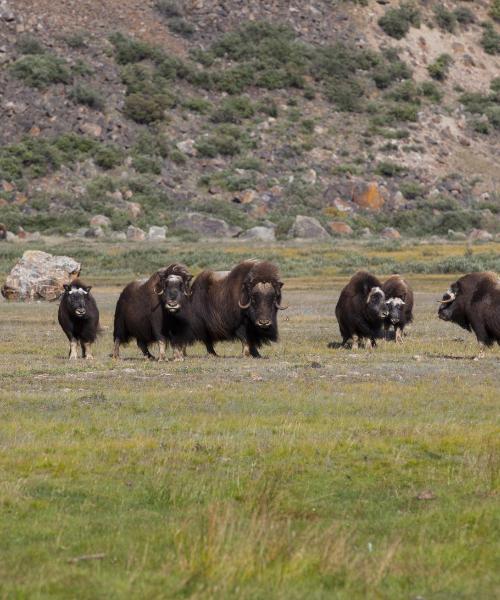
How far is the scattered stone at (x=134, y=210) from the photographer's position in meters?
73.7

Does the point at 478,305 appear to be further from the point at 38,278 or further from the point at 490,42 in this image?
the point at 490,42

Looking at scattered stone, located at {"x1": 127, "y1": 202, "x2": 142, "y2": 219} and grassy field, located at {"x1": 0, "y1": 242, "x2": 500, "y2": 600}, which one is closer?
grassy field, located at {"x1": 0, "y1": 242, "x2": 500, "y2": 600}

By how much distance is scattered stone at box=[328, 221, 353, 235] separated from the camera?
240 ft

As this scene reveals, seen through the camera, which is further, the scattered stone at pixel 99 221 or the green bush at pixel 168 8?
the green bush at pixel 168 8

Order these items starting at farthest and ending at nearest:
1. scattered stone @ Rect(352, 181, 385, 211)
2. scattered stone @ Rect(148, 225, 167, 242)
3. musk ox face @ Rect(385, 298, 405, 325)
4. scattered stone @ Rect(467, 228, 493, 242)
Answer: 1. scattered stone @ Rect(352, 181, 385, 211)
2. scattered stone @ Rect(467, 228, 493, 242)
3. scattered stone @ Rect(148, 225, 167, 242)
4. musk ox face @ Rect(385, 298, 405, 325)

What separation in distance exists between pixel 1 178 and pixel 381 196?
2570 cm

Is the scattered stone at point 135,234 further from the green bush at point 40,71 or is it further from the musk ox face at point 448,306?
the musk ox face at point 448,306

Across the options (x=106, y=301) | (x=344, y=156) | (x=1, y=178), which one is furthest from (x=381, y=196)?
(x=106, y=301)

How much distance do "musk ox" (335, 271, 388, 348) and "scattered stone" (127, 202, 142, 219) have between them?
49985 millimetres

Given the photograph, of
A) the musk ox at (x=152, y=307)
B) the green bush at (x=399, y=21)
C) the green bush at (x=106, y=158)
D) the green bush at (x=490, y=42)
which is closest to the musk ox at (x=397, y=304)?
the musk ox at (x=152, y=307)

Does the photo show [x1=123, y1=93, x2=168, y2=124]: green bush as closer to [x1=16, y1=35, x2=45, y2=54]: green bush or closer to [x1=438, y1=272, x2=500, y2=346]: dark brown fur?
[x1=16, y1=35, x2=45, y2=54]: green bush

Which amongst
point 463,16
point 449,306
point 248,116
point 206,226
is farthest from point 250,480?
point 463,16

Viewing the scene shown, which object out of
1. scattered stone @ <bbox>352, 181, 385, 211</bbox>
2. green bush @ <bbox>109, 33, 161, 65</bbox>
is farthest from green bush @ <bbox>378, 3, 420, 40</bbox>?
scattered stone @ <bbox>352, 181, 385, 211</bbox>

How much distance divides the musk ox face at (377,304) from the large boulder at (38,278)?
2051 cm
